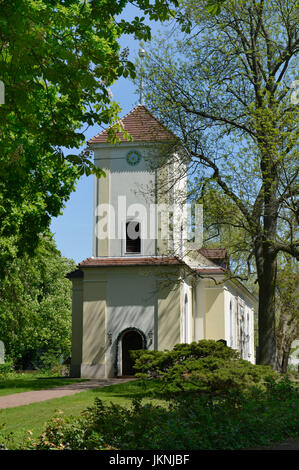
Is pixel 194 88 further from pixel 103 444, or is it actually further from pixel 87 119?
pixel 103 444

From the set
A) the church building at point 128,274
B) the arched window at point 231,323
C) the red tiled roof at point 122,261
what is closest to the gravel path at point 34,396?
the church building at point 128,274

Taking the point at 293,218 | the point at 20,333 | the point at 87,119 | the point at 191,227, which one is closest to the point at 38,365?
the point at 20,333

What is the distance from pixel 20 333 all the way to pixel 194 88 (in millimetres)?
16984

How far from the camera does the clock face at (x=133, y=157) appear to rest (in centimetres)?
3312

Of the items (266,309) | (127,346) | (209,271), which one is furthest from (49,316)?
(266,309)

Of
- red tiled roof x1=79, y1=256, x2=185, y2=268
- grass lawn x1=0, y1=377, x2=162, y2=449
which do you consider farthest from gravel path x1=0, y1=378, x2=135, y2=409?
red tiled roof x1=79, y1=256, x2=185, y2=268

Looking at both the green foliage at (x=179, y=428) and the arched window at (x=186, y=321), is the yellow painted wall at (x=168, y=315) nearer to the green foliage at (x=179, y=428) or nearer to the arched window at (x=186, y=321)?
the arched window at (x=186, y=321)

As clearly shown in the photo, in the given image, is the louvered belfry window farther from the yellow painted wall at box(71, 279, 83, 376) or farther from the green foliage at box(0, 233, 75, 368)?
the green foliage at box(0, 233, 75, 368)

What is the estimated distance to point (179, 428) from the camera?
8922 millimetres

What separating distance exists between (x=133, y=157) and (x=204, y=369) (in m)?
18.8

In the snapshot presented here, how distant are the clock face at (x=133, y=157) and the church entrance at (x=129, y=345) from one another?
30.8 ft

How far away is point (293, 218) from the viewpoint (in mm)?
21734

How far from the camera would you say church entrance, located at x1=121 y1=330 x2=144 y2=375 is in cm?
3244

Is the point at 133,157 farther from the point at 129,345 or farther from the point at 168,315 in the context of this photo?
the point at 129,345
